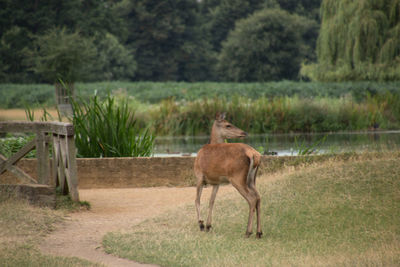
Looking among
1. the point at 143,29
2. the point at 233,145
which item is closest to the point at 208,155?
the point at 233,145

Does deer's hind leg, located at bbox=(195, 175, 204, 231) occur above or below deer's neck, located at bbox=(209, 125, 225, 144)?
below

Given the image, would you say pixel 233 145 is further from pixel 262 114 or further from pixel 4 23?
pixel 4 23

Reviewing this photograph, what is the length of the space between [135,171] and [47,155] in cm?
233

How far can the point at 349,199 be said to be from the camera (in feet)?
27.9

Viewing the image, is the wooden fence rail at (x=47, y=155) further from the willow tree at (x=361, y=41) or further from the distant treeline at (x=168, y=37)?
the distant treeline at (x=168, y=37)

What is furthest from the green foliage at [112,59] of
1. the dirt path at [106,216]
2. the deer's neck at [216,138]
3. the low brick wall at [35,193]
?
the deer's neck at [216,138]

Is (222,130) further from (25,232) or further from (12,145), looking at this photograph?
(12,145)

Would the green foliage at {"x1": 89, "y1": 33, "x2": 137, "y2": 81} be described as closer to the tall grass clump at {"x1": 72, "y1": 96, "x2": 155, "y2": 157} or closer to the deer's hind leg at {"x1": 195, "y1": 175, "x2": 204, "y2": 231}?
the tall grass clump at {"x1": 72, "y1": 96, "x2": 155, "y2": 157}

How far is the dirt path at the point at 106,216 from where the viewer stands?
7.10 meters

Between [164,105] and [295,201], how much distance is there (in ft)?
56.1

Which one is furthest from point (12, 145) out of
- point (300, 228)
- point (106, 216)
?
point (300, 228)

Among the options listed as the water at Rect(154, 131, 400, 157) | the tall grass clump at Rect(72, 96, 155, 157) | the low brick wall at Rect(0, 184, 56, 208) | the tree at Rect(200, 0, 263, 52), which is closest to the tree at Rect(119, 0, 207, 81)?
the tree at Rect(200, 0, 263, 52)

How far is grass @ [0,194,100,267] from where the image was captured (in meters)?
6.48

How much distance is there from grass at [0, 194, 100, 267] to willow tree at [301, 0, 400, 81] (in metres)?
19.7
